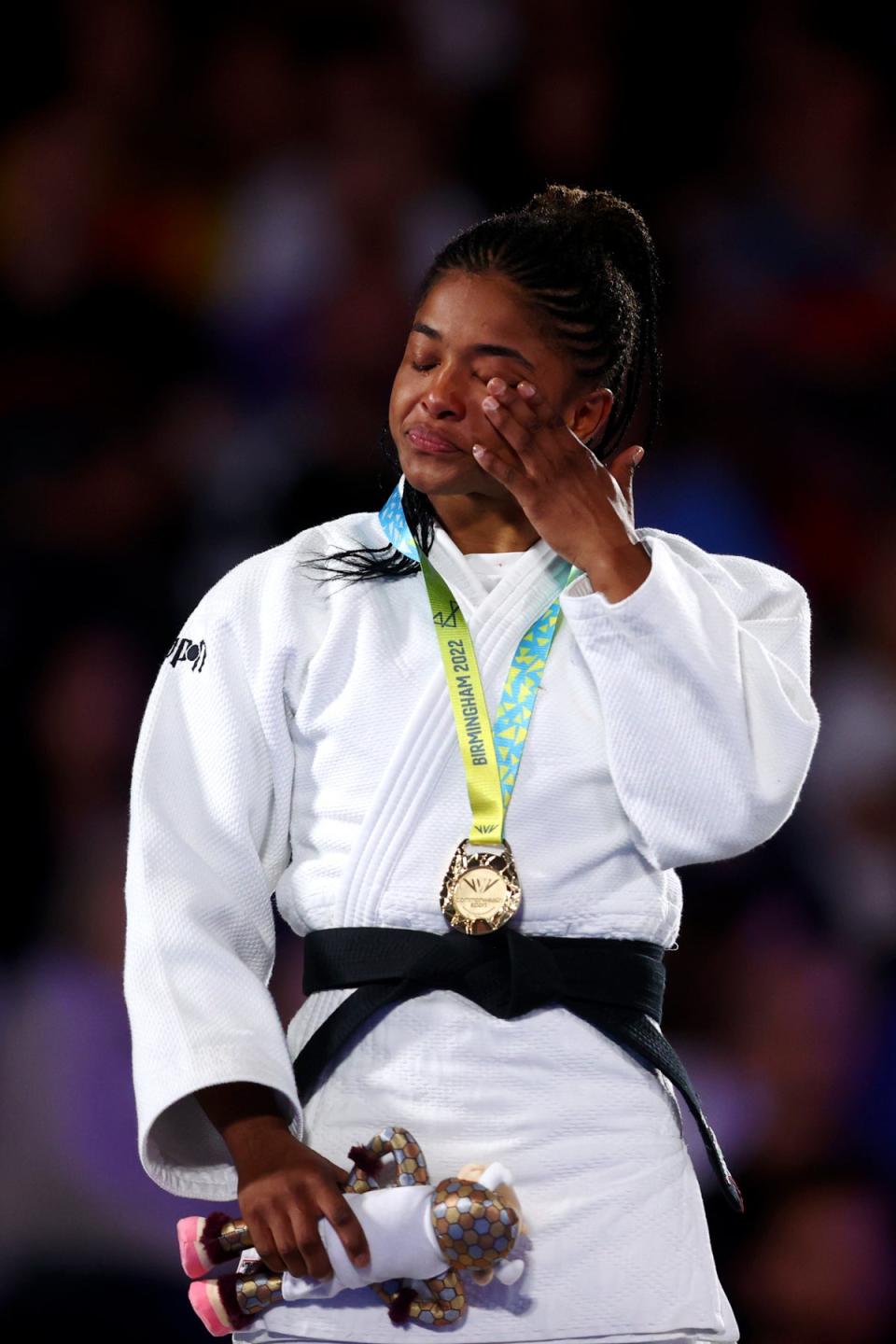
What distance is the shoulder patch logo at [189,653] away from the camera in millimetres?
1609

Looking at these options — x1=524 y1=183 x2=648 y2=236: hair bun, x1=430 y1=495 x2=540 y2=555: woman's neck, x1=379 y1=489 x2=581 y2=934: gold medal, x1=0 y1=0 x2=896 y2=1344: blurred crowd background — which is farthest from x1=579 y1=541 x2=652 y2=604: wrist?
x1=0 y1=0 x2=896 y2=1344: blurred crowd background

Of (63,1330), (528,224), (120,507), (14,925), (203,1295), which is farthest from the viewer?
(120,507)

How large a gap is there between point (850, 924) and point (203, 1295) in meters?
1.89

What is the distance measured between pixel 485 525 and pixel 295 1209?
76 centimetres

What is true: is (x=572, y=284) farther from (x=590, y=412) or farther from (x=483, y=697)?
(x=483, y=697)

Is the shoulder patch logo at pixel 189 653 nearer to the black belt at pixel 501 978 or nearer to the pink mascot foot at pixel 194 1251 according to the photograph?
the black belt at pixel 501 978

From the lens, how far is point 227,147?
324 centimetres

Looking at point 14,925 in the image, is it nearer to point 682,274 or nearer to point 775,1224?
point 775,1224

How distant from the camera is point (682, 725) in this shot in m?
1.49

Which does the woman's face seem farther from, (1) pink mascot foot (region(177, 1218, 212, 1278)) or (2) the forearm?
(1) pink mascot foot (region(177, 1218, 212, 1278))

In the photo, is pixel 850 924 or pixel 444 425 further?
pixel 850 924

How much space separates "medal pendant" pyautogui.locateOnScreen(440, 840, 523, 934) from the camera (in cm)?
144

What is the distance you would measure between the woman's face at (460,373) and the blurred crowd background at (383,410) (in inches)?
44.0

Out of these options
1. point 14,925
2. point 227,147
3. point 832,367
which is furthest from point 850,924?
point 227,147
